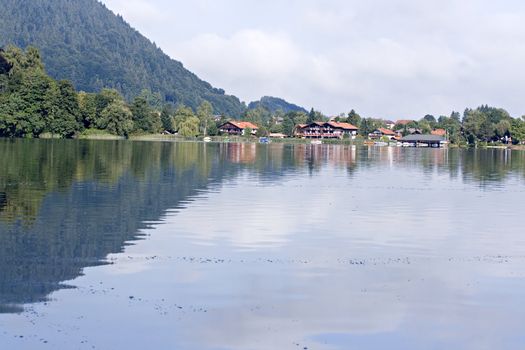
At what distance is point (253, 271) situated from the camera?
21391 millimetres

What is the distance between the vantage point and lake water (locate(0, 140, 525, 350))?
50.4ft

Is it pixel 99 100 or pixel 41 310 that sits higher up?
pixel 99 100

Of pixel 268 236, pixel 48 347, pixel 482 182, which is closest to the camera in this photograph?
pixel 48 347

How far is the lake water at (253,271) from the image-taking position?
50.4 ft

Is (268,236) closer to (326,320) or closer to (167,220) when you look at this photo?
(167,220)

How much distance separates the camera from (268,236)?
28.1 metres

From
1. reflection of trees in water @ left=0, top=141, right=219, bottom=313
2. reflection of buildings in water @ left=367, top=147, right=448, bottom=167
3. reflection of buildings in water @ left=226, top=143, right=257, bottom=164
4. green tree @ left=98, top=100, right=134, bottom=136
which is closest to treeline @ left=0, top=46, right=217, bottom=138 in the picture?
green tree @ left=98, top=100, right=134, bottom=136

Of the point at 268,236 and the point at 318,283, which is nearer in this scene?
the point at 318,283

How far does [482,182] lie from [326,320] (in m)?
48.5

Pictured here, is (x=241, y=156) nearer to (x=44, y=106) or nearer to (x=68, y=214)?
(x=68, y=214)

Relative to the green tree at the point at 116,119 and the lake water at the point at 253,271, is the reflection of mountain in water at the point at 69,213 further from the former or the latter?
the green tree at the point at 116,119

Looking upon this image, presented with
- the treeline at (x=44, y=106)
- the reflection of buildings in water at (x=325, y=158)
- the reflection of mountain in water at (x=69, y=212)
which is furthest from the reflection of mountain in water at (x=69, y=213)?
the treeline at (x=44, y=106)

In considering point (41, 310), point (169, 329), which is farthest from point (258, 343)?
point (41, 310)

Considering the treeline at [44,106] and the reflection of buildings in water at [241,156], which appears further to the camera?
the treeline at [44,106]
